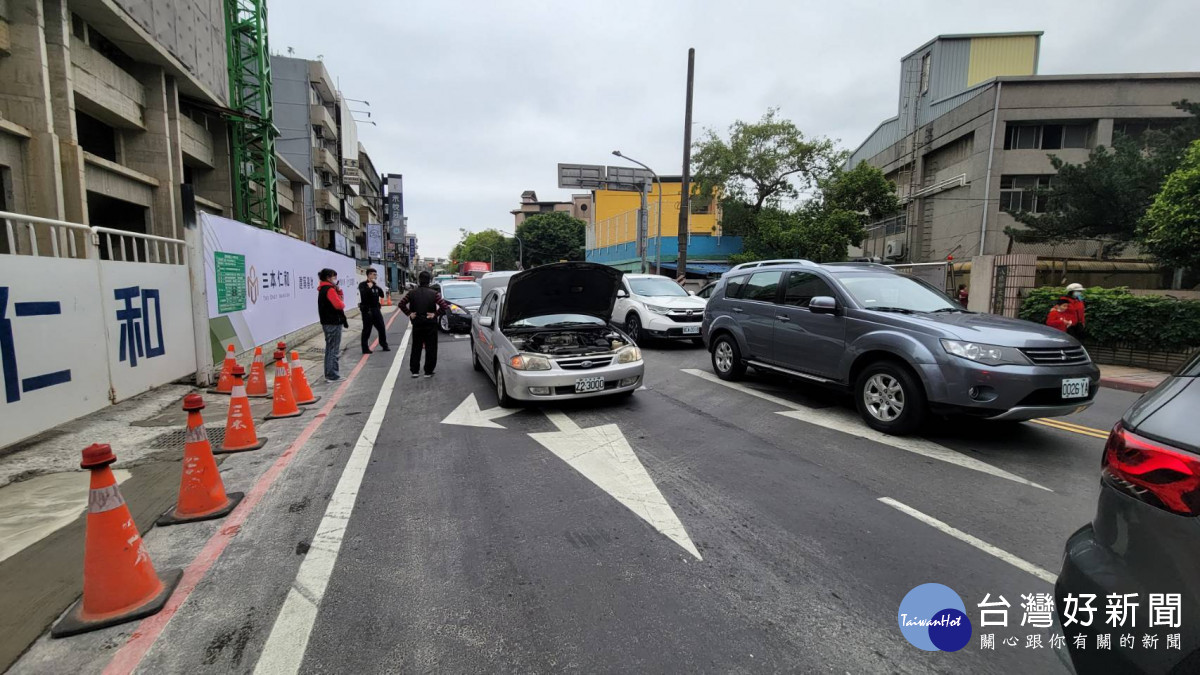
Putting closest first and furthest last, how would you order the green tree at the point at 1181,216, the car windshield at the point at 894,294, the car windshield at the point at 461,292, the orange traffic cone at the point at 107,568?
the orange traffic cone at the point at 107,568 → the car windshield at the point at 894,294 → the green tree at the point at 1181,216 → the car windshield at the point at 461,292

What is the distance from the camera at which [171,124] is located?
15398 millimetres

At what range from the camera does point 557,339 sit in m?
7.22

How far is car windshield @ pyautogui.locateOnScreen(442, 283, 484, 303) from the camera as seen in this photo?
1663cm

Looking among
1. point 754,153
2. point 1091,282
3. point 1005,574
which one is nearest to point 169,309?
point 1005,574

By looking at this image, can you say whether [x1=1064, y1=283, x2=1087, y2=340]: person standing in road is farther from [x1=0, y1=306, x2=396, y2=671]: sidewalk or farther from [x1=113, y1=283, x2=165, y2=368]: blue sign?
[x1=113, y1=283, x2=165, y2=368]: blue sign

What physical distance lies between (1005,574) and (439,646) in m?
2.98

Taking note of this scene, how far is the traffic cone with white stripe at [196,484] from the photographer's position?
3.62 meters

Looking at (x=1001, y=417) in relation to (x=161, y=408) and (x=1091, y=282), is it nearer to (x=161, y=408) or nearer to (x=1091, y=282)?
(x=161, y=408)

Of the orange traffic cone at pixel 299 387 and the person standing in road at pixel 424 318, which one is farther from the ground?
the person standing in road at pixel 424 318

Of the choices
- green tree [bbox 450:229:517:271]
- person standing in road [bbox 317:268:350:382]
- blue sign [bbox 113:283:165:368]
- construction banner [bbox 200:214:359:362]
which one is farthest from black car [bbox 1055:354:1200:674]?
green tree [bbox 450:229:517:271]

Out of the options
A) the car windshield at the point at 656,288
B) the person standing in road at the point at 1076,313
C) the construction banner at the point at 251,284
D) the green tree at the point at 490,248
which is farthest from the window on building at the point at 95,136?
the green tree at the point at 490,248

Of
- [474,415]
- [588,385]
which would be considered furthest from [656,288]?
[474,415]
